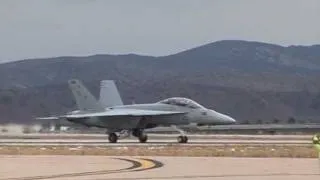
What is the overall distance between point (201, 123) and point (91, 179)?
34737 millimetres

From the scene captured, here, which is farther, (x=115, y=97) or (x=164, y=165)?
(x=115, y=97)

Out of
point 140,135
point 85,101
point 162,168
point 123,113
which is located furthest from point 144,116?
point 162,168

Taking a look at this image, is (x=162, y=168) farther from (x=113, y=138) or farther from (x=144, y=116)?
(x=113, y=138)

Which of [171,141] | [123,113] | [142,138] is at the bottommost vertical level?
[171,141]

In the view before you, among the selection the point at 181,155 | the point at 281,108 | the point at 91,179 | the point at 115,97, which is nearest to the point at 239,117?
the point at 281,108

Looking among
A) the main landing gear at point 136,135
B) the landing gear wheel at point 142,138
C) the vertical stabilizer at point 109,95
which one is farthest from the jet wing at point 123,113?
the vertical stabilizer at point 109,95

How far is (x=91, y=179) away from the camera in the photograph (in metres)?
24.5

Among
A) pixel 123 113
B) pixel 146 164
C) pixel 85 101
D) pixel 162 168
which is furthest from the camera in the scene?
pixel 85 101

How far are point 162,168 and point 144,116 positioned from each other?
3116cm

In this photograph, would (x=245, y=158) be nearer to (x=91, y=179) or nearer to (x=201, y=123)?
(x=91, y=179)

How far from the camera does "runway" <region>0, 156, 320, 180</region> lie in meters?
25.1

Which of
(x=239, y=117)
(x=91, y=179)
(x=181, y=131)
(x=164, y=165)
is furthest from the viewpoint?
(x=239, y=117)

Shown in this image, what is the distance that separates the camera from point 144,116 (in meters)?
60.1

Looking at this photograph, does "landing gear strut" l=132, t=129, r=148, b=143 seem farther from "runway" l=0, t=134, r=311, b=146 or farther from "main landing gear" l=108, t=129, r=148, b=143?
"runway" l=0, t=134, r=311, b=146
